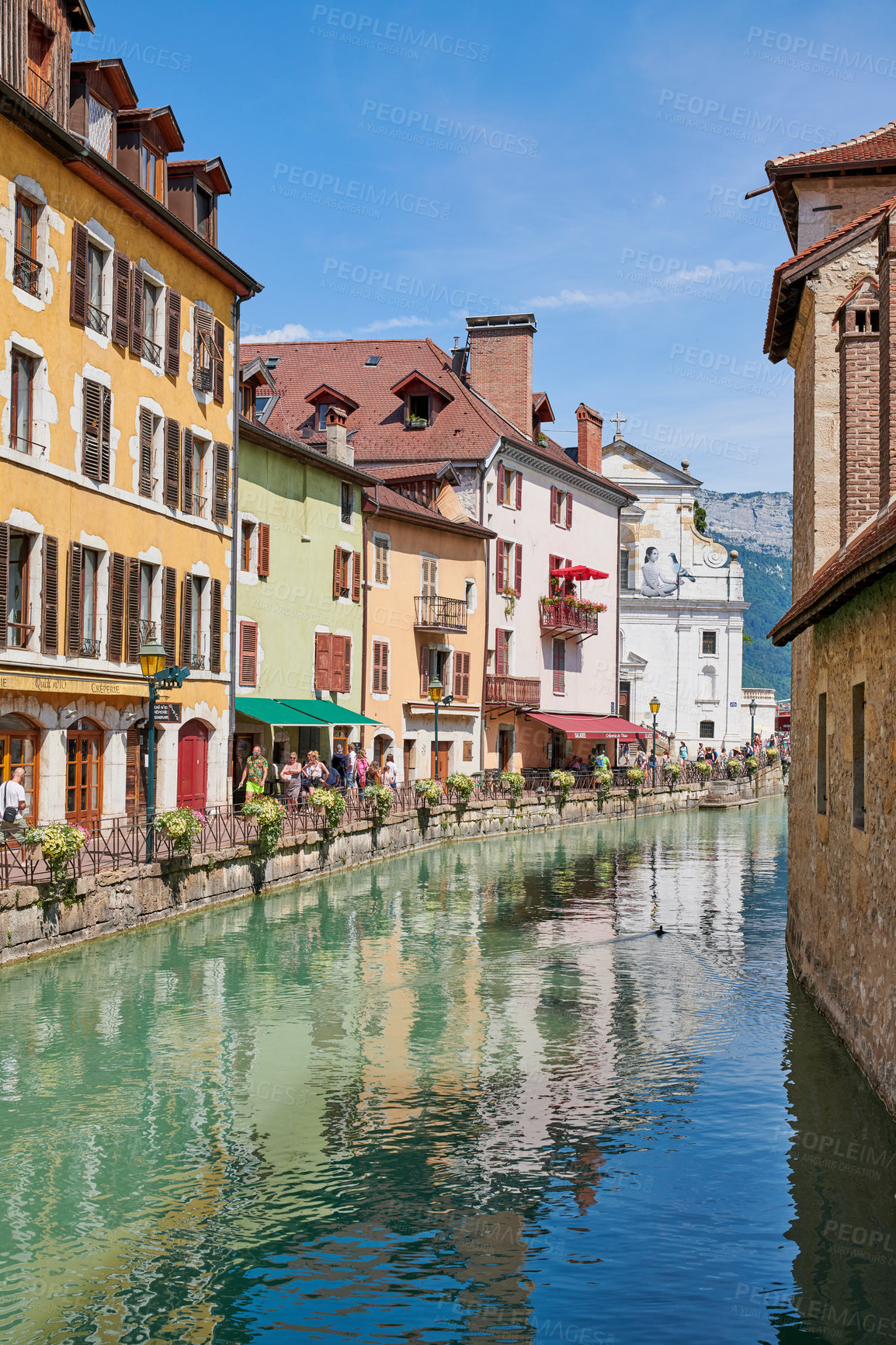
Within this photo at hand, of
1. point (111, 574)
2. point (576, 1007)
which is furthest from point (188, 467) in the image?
point (576, 1007)

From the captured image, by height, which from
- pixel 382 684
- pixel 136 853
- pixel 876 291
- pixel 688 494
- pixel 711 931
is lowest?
pixel 711 931

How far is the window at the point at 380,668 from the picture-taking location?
4094 cm

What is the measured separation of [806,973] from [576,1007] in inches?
112

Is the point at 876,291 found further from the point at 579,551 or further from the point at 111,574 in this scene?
the point at 579,551

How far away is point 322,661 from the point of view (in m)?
36.9

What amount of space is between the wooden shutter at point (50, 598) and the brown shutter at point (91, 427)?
1845mm

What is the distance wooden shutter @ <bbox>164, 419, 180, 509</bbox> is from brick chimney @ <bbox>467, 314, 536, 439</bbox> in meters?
25.8

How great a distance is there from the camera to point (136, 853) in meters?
20.8

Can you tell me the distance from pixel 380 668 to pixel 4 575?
20.8 m

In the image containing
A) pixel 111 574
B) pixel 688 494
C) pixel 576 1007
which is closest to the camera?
pixel 576 1007

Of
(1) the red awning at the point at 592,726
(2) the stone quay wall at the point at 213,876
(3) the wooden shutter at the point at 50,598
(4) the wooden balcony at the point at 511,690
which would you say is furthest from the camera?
(1) the red awning at the point at 592,726

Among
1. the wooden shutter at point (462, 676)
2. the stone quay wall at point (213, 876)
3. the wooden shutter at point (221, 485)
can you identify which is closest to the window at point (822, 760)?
the stone quay wall at point (213, 876)

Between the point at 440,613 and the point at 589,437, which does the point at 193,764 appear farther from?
the point at 589,437

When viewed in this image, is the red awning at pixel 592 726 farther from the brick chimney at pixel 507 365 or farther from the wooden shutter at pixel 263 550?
the wooden shutter at pixel 263 550
